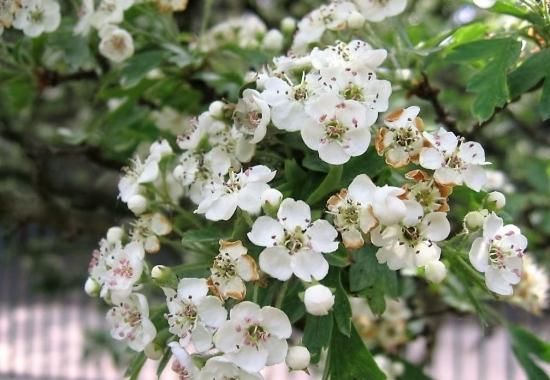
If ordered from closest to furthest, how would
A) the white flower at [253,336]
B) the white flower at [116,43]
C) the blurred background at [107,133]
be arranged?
the white flower at [253,336]
the white flower at [116,43]
the blurred background at [107,133]

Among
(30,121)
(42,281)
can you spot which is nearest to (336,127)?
(30,121)

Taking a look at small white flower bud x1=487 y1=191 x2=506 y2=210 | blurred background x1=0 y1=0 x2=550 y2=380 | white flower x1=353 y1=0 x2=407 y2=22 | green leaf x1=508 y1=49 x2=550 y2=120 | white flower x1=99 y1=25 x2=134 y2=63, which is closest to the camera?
small white flower bud x1=487 y1=191 x2=506 y2=210

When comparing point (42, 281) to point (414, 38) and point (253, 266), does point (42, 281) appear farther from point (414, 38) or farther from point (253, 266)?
point (253, 266)

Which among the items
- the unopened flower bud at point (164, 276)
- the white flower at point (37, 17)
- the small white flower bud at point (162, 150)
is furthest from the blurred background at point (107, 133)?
the unopened flower bud at point (164, 276)

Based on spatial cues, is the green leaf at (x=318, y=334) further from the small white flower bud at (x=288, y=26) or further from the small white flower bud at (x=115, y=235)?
the small white flower bud at (x=288, y=26)

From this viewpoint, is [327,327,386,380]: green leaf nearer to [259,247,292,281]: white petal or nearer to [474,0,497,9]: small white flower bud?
[259,247,292,281]: white petal

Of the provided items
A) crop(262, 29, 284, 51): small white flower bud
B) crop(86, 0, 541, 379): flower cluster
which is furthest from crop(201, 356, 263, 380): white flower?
crop(262, 29, 284, 51): small white flower bud

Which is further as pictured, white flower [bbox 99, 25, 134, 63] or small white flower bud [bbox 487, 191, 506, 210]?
white flower [bbox 99, 25, 134, 63]
